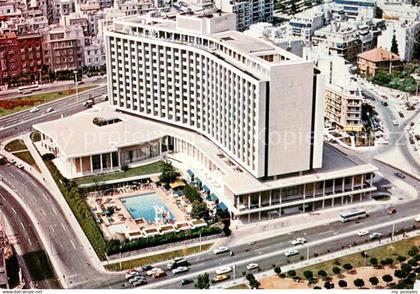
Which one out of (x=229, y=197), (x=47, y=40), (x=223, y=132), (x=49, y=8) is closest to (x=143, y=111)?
(x=223, y=132)

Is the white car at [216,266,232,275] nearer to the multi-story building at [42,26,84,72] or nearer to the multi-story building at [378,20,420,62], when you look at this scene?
the multi-story building at [42,26,84,72]

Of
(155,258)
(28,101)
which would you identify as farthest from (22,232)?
(28,101)

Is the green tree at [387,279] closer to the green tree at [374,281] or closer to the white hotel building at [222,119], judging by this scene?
the green tree at [374,281]

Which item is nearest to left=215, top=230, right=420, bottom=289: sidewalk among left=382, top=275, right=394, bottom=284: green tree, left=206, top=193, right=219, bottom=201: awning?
left=382, top=275, right=394, bottom=284: green tree

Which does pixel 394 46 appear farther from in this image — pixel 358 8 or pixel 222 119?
pixel 222 119

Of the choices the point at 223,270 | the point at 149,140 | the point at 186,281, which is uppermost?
the point at 149,140

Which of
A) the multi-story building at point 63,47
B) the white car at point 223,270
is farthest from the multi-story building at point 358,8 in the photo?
the white car at point 223,270
